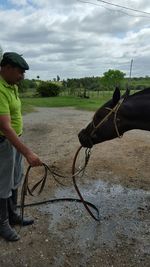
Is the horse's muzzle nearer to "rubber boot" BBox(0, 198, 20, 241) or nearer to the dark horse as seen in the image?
the dark horse

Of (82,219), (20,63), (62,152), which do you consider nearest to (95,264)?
(82,219)

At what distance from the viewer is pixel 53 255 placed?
3826 mm

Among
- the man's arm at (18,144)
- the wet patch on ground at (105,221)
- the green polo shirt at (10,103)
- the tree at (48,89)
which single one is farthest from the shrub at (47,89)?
the man's arm at (18,144)

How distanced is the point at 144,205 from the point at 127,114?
1.76 meters

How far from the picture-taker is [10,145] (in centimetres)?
391

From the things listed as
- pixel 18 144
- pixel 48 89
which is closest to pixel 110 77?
pixel 48 89

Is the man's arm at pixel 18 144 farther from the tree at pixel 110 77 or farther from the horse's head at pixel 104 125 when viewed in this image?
the tree at pixel 110 77

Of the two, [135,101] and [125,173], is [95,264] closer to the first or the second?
[135,101]

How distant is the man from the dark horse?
948 millimetres

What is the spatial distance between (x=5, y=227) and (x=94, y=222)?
1.11m

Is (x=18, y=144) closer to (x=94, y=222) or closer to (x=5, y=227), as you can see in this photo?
(x=5, y=227)

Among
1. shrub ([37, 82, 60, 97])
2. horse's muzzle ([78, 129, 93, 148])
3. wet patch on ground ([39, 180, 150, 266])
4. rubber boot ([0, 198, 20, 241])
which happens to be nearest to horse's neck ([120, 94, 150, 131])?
horse's muzzle ([78, 129, 93, 148])

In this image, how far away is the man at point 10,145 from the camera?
3.51m

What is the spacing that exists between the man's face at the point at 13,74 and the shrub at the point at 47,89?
35977 millimetres
